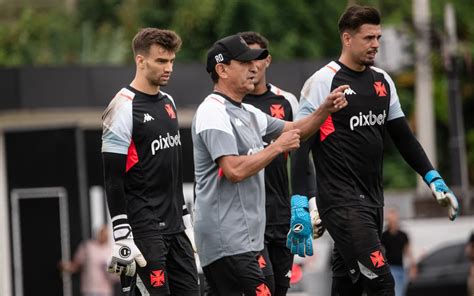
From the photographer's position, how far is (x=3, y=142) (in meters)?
23.8

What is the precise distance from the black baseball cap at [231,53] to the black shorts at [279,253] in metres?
2.13

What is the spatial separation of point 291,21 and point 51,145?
16.9m

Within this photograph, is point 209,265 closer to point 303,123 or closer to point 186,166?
point 303,123

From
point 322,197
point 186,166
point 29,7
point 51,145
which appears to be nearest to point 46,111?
point 51,145

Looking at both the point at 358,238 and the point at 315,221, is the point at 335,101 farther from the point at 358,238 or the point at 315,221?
the point at 315,221

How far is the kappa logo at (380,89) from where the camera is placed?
10809 millimetres

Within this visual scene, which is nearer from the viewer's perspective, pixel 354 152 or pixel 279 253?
pixel 354 152

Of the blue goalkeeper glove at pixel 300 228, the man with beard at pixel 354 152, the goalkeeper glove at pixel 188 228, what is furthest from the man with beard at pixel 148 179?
the man with beard at pixel 354 152

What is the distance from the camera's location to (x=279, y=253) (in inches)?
479

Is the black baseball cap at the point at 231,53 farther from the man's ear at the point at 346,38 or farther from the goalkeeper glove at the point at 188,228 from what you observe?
the goalkeeper glove at the point at 188,228

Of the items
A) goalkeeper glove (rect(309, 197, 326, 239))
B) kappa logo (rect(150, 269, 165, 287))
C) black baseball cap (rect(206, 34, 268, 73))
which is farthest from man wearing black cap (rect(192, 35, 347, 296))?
goalkeeper glove (rect(309, 197, 326, 239))

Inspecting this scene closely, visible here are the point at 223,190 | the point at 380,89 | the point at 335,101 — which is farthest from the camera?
the point at 380,89

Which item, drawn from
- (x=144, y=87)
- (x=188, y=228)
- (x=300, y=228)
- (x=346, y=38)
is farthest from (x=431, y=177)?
(x=144, y=87)

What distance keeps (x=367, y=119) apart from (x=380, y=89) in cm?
27
